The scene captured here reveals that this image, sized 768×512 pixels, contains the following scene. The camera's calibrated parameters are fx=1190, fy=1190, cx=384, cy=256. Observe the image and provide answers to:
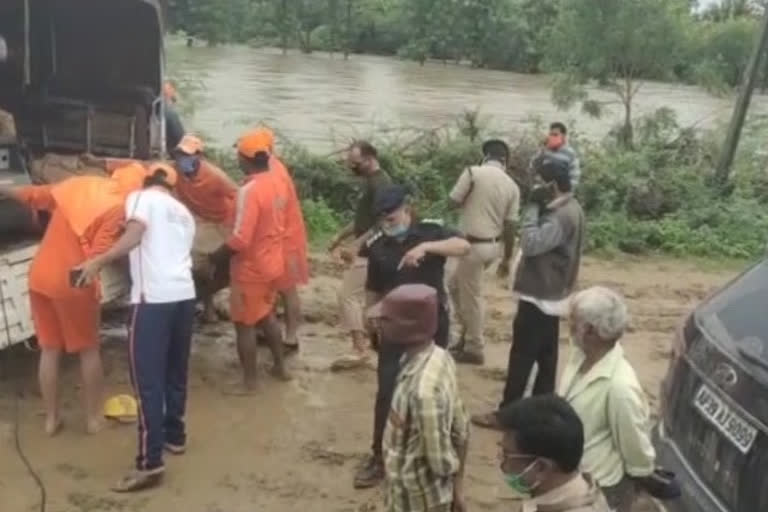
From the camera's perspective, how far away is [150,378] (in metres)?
5.45

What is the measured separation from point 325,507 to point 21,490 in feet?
4.65

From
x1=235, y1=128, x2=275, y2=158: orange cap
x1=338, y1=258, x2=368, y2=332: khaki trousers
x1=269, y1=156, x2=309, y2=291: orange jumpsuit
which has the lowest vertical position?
x1=338, y1=258, x2=368, y2=332: khaki trousers

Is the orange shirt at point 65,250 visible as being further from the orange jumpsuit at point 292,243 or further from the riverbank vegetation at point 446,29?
the riverbank vegetation at point 446,29

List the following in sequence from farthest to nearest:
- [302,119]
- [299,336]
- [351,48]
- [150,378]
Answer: [351,48], [302,119], [299,336], [150,378]

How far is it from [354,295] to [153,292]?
2141 mm

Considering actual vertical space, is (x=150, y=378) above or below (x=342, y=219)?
above

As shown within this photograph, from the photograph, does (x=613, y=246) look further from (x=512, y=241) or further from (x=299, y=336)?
(x=299, y=336)

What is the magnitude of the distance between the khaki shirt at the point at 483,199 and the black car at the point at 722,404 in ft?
11.6

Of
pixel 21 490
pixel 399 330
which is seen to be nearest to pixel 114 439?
pixel 21 490

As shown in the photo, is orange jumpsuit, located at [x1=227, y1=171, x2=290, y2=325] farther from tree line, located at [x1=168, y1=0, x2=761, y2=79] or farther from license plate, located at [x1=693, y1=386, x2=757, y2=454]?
tree line, located at [x1=168, y1=0, x2=761, y2=79]

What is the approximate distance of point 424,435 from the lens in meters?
3.87

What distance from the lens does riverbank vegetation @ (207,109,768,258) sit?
12180 mm

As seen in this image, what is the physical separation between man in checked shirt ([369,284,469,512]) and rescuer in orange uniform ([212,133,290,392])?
273cm

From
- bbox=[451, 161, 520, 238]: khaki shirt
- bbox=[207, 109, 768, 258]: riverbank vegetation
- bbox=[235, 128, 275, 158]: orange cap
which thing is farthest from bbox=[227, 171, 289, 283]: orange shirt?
bbox=[207, 109, 768, 258]: riverbank vegetation
